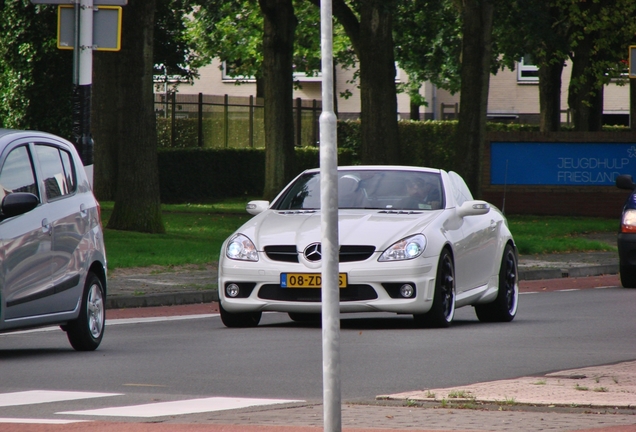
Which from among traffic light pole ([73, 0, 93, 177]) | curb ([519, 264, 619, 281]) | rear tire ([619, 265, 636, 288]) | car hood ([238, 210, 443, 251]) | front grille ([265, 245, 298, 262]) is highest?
traffic light pole ([73, 0, 93, 177])

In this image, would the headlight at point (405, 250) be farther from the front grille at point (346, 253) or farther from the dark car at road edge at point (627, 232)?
the dark car at road edge at point (627, 232)

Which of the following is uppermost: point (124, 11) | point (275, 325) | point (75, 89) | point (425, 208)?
point (124, 11)

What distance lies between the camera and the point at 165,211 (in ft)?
108

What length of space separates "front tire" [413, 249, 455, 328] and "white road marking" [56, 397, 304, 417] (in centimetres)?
435

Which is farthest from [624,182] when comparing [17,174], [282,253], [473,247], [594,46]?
[594,46]

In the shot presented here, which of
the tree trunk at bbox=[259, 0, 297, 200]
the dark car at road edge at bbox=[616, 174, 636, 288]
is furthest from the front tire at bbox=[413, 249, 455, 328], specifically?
the tree trunk at bbox=[259, 0, 297, 200]

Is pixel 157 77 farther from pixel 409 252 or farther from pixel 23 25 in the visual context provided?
pixel 409 252

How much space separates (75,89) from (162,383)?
7.84m

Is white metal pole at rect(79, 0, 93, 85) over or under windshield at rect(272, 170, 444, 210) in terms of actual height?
over

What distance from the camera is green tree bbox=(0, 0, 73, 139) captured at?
3294 centimetres

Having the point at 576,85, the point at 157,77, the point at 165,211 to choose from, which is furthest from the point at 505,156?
the point at 157,77

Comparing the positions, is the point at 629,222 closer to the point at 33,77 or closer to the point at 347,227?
the point at 347,227

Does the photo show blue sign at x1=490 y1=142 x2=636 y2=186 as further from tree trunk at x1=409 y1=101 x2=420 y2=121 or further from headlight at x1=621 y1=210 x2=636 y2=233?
tree trunk at x1=409 y1=101 x2=420 y2=121

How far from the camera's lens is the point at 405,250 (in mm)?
11945
